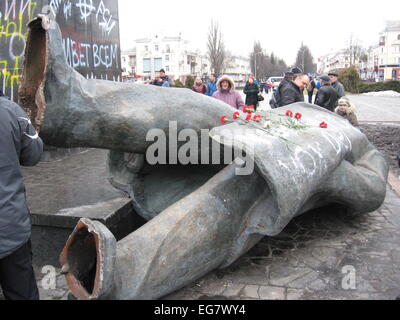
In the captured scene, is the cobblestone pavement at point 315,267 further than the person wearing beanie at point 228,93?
No

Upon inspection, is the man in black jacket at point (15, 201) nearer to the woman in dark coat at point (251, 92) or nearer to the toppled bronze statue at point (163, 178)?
the toppled bronze statue at point (163, 178)

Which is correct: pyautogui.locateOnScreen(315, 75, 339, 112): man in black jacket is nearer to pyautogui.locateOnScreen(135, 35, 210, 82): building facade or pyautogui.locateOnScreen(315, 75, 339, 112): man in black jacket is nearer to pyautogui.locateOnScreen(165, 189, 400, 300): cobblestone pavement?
pyautogui.locateOnScreen(165, 189, 400, 300): cobblestone pavement

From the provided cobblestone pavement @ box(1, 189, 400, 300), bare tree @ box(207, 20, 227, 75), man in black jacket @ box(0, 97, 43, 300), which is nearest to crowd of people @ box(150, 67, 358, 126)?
cobblestone pavement @ box(1, 189, 400, 300)

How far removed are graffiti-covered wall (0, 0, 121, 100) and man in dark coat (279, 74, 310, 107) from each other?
3607 mm

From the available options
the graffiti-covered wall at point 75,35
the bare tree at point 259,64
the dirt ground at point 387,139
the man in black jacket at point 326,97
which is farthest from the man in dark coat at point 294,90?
the bare tree at point 259,64

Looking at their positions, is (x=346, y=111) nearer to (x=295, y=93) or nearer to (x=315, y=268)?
(x=295, y=93)

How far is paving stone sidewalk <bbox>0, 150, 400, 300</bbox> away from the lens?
3.33m

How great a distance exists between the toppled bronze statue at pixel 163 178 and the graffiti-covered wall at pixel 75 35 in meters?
3.04

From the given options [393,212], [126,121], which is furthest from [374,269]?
[126,121]

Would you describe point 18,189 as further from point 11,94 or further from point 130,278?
point 11,94

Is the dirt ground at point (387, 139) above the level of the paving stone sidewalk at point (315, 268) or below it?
above

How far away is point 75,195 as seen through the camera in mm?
Answer: 4551

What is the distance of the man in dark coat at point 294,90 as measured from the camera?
659 centimetres
